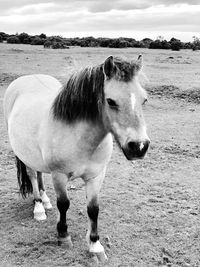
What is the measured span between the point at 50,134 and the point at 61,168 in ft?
0.97

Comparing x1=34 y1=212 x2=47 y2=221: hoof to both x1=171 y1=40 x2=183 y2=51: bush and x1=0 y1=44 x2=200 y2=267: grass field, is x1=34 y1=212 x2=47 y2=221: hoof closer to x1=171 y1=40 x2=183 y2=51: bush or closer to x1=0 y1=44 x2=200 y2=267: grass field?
x1=0 y1=44 x2=200 y2=267: grass field

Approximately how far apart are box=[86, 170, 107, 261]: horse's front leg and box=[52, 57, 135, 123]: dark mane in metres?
0.60

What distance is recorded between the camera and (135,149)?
8.46 ft

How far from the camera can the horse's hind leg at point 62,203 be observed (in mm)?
3301

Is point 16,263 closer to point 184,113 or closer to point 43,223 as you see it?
point 43,223

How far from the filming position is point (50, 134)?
326cm

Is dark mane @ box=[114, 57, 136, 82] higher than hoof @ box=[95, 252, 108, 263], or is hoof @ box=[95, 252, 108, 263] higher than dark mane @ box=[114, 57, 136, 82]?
dark mane @ box=[114, 57, 136, 82]

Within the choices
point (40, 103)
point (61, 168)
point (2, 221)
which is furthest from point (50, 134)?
point (2, 221)

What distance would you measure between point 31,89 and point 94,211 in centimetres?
154

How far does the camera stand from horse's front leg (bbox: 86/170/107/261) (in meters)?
3.36

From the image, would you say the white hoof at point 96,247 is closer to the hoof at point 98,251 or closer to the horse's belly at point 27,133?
the hoof at point 98,251

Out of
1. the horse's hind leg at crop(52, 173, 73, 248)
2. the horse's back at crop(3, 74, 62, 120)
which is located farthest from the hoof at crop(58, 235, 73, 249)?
the horse's back at crop(3, 74, 62, 120)

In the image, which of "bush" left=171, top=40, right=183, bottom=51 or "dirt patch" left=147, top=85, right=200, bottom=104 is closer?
"dirt patch" left=147, top=85, right=200, bottom=104

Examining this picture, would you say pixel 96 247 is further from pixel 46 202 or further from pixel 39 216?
pixel 46 202
